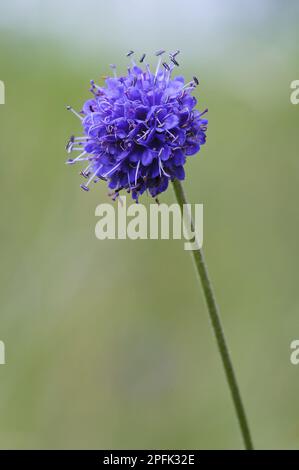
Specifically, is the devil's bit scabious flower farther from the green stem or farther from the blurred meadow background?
the blurred meadow background

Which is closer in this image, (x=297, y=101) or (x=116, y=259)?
(x=116, y=259)

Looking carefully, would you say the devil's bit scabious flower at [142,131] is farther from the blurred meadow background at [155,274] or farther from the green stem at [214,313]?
the blurred meadow background at [155,274]

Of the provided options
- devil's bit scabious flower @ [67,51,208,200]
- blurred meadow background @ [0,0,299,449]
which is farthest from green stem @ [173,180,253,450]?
blurred meadow background @ [0,0,299,449]

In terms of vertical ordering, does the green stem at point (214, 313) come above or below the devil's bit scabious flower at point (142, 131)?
below

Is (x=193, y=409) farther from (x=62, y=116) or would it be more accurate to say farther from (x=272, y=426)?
(x=62, y=116)

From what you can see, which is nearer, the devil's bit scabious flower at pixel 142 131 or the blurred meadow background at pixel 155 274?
the devil's bit scabious flower at pixel 142 131

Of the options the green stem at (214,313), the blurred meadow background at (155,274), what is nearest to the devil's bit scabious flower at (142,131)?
the green stem at (214,313)

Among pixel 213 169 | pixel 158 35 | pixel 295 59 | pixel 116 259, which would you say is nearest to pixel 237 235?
pixel 213 169

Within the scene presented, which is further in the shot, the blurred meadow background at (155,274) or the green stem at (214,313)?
the blurred meadow background at (155,274)
